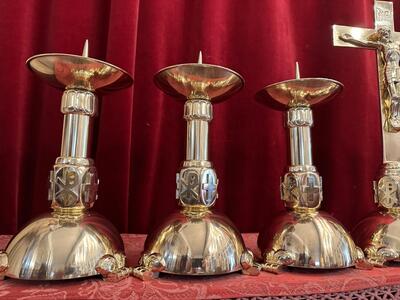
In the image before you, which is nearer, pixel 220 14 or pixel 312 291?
pixel 312 291

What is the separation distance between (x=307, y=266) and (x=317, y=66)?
567 millimetres

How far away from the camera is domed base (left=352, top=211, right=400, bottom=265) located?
558mm

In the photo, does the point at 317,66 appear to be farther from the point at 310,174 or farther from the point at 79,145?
the point at 79,145

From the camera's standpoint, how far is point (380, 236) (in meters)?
0.59

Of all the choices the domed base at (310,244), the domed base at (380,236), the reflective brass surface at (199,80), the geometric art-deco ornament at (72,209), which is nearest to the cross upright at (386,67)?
the domed base at (380,236)

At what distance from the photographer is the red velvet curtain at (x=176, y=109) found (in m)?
0.76

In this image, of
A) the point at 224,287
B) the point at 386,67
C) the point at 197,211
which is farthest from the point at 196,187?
the point at 386,67

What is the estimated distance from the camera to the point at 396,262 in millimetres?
566

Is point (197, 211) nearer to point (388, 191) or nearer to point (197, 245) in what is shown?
point (197, 245)

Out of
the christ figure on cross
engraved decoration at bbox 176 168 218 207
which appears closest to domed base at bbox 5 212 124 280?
engraved decoration at bbox 176 168 218 207

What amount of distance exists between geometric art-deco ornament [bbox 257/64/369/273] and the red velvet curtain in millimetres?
177

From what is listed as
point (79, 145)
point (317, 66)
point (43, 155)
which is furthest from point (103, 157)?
point (317, 66)

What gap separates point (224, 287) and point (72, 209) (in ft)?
0.76

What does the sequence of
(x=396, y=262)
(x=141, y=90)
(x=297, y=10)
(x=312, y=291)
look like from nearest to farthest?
(x=312, y=291)
(x=396, y=262)
(x=141, y=90)
(x=297, y=10)
